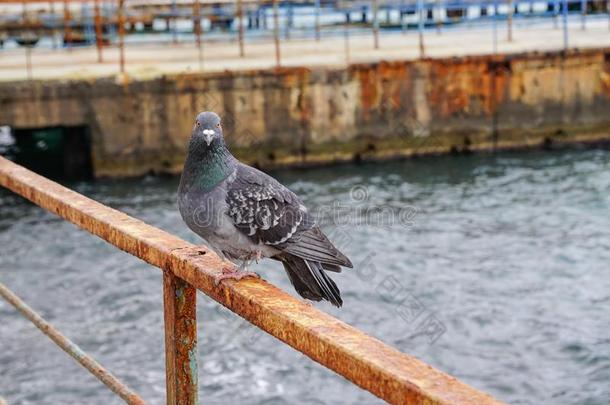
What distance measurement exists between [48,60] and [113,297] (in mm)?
14004

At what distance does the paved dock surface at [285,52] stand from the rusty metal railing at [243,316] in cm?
1956

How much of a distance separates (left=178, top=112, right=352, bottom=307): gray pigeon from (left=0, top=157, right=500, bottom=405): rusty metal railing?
0.60 metres

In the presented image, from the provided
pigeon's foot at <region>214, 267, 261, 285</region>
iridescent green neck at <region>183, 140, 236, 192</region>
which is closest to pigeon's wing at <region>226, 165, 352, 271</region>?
iridescent green neck at <region>183, 140, 236, 192</region>

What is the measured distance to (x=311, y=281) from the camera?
421cm

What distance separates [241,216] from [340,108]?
1961 cm

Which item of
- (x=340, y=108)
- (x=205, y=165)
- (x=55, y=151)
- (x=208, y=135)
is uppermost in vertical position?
(x=208, y=135)

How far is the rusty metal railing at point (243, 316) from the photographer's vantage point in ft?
7.02

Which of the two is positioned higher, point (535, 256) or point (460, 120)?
point (460, 120)

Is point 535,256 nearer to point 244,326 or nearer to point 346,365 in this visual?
point 244,326

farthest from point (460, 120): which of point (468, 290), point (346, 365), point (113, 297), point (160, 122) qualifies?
point (346, 365)

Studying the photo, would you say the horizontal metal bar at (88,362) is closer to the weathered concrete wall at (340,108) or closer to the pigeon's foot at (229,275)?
the pigeon's foot at (229,275)

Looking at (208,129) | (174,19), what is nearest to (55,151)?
(174,19)

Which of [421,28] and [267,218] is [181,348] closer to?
[267,218]

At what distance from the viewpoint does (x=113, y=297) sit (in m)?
15.4
